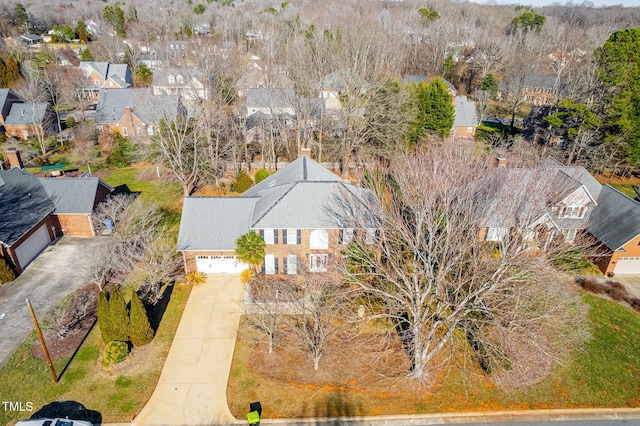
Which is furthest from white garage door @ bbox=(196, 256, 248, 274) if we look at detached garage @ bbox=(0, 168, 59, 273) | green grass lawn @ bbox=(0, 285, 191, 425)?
detached garage @ bbox=(0, 168, 59, 273)

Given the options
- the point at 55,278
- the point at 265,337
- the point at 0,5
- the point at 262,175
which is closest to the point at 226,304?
the point at 265,337

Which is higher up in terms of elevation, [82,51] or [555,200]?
[82,51]

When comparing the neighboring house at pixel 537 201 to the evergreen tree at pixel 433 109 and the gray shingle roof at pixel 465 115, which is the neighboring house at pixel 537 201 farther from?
the gray shingle roof at pixel 465 115

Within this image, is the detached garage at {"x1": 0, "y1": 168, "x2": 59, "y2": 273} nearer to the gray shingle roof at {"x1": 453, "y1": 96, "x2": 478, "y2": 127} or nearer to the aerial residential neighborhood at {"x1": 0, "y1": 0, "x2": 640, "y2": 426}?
the aerial residential neighborhood at {"x1": 0, "y1": 0, "x2": 640, "y2": 426}

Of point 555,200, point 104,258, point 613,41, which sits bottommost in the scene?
point 104,258

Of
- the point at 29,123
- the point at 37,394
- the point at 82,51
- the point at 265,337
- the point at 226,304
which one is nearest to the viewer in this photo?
the point at 37,394

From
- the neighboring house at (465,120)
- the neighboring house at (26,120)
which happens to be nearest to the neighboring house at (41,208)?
the neighboring house at (26,120)

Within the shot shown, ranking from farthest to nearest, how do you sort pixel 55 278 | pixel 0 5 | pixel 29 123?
pixel 0 5 → pixel 29 123 → pixel 55 278

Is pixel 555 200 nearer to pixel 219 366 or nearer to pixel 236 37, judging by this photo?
pixel 219 366
